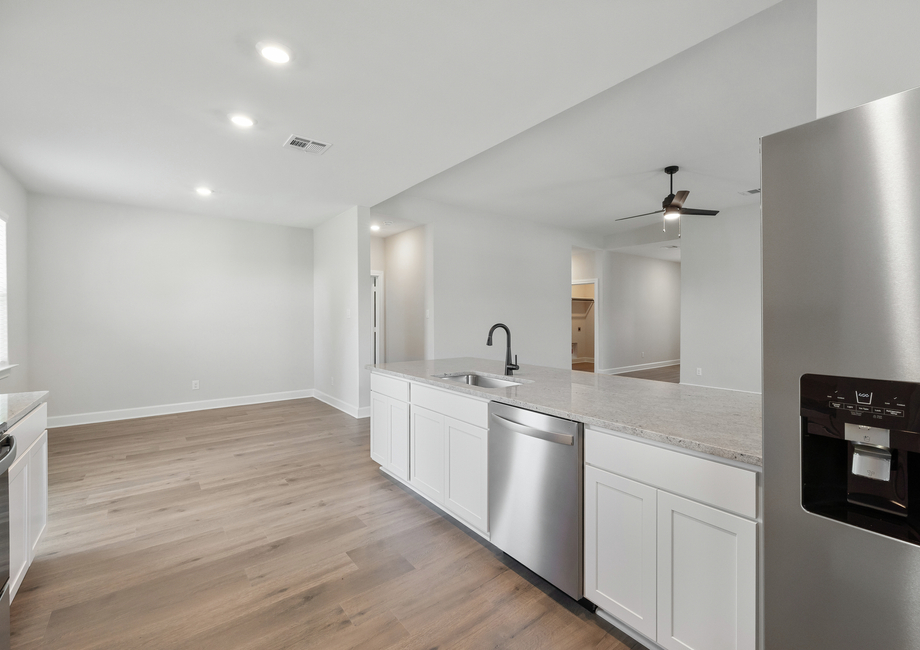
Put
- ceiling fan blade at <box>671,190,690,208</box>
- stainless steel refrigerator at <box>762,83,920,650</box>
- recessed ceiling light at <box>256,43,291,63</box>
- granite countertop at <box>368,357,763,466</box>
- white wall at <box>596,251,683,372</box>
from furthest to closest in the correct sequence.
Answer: white wall at <box>596,251,683,372</box>
ceiling fan blade at <box>671,190,690,208</box>
recessed ceiling light at <box>256,43,291,63</box>
granite countertop at <box>368,357,763,466</box>
stainless steel refrigerator at <box>762,83,920,650</box>

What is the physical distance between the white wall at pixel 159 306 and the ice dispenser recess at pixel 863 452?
21.4 feet

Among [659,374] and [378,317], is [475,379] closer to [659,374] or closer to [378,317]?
[378,317]

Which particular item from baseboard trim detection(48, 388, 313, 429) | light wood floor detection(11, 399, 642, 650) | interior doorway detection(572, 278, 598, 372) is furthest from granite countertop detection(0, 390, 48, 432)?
interior doorway detection(572, 278, 598, 372)

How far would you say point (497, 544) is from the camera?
2.20 meters

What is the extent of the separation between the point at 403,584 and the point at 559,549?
771mm

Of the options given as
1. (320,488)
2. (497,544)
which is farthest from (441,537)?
(320,488)

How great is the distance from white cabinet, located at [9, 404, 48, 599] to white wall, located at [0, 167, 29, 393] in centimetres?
277

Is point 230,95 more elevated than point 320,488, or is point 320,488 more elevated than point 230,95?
point 230,95

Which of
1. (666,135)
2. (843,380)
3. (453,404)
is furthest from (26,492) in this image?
(666,135)

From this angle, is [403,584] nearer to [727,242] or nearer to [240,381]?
[240,381]

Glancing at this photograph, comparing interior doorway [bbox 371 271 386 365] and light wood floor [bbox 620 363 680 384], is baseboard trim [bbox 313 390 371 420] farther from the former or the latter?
light wood floor [bbox 620 363 680 384]

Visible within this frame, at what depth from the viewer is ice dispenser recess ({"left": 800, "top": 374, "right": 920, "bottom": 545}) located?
2.76 ft

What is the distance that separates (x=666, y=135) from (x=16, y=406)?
477 cm

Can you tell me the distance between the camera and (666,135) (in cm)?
375
